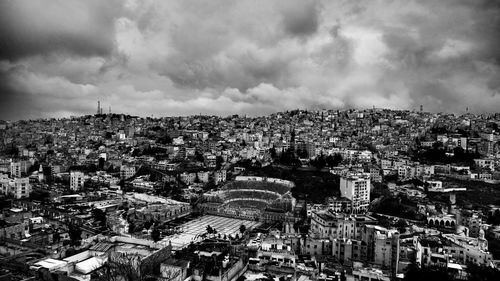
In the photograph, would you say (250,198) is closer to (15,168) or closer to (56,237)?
(56,237)

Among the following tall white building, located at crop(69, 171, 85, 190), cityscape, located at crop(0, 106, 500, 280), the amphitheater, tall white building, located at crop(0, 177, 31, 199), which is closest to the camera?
cityscape, located at crop(0, 106, 500, 280)

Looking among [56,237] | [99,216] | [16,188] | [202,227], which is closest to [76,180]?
[16,188]

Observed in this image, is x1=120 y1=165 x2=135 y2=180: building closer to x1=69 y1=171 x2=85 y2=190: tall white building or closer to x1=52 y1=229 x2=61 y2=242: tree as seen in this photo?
x1=69 y1=171 x2=85 y2=190: tall white building

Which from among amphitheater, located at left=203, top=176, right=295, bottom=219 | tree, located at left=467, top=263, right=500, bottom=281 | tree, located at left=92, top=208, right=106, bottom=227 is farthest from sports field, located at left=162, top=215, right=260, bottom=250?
tree, located at left=467, top=263, right=500, bottom=281

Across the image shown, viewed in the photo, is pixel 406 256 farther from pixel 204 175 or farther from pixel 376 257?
pixel 204 175

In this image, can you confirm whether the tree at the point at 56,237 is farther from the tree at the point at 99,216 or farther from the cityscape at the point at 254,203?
the tree at the point at 99,216

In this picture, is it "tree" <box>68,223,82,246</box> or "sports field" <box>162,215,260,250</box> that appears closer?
"tree" <box>68,223,82,246</box>
